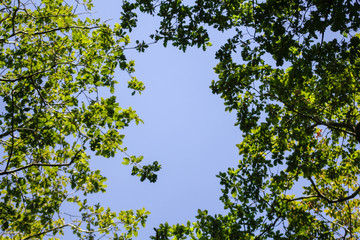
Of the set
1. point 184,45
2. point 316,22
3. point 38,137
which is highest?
point 184,45

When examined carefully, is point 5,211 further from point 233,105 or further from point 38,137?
point 233,105

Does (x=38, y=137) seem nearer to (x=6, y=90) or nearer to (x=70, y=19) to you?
(x=6, y=90)

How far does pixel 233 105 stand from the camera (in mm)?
6691

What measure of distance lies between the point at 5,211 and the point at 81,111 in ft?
10.4

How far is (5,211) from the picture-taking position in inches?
254

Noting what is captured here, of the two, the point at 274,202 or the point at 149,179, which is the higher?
the point at 149,179

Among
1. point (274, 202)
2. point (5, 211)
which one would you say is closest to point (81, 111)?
point (5, 211)

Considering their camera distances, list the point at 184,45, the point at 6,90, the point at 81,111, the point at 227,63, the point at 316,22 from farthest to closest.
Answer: the point at 6,90 → the point at 81,111 → the point at 227,63 → the point at 184,45 → the point at 316,22

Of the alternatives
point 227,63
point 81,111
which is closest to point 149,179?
point 81,111

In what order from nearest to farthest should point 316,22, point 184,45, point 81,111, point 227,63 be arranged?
1. point 316,22
2. point 184,45
3. point 227,63
4. point 81,111

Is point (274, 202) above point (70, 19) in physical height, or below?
below

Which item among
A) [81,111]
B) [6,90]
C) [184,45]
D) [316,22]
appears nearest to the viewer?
[316,22]

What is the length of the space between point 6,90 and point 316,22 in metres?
8.16

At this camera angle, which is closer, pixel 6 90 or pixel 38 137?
pixel 38 137
